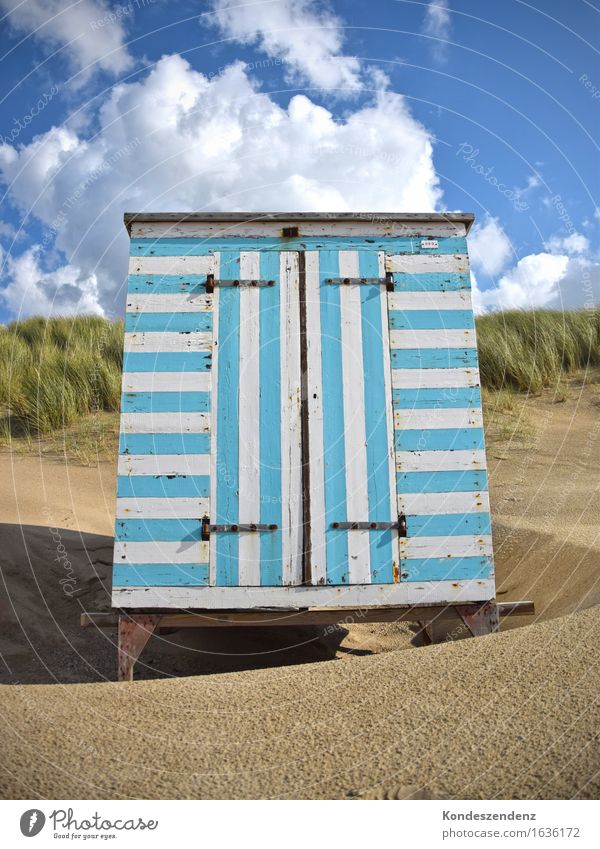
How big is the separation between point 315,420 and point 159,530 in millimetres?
1378

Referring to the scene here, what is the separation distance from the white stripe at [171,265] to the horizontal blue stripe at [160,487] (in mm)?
1567

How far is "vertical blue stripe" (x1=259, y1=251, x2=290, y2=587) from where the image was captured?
4.73 meters

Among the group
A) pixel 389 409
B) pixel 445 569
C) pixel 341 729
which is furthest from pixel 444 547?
pixel 341 729

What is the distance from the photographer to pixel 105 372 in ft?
43.8

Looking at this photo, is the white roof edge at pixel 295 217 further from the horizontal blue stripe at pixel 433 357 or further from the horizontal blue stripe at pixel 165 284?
the horizontal blue stripe at pixel 433 357

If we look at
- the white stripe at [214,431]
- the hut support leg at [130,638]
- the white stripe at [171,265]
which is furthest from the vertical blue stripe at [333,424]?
the hut support leg at [130,638]

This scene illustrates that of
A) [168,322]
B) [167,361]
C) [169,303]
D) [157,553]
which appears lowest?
[157,553]

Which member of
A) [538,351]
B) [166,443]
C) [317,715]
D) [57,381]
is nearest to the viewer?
[317,715]

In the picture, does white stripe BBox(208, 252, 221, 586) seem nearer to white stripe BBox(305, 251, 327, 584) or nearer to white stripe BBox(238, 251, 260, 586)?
white stripe BBox(238, 251, 260, 586)

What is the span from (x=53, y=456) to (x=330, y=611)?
7.81 metres

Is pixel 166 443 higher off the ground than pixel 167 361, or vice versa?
pixel 167 361

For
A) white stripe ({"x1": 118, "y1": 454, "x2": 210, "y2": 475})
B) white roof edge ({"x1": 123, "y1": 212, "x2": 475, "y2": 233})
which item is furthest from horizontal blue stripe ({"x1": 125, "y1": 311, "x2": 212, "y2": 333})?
white stripe ({"x1": 118, "y1": 454, "x2": 210, "y2": 475})

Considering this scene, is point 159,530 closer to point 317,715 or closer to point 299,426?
point 299,426

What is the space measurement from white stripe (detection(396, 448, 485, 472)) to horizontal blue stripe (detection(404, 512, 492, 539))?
1.11 feet
